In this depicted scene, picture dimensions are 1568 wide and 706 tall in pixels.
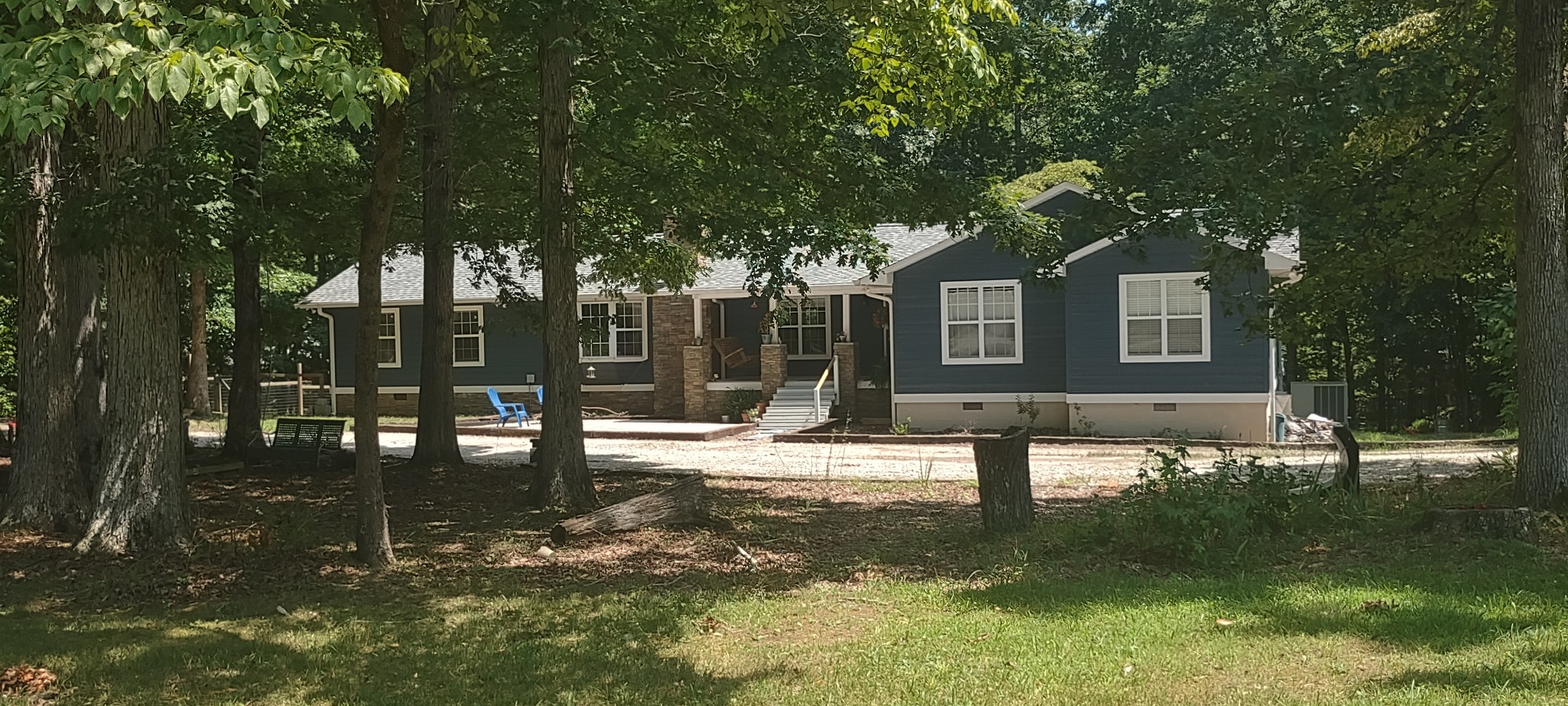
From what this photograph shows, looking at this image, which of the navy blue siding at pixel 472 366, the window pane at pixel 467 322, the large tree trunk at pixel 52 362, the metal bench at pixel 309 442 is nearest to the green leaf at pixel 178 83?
the large tree trunk at pixel 52 362

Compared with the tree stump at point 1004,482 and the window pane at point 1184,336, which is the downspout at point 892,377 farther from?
the tree stump at point 1004,482

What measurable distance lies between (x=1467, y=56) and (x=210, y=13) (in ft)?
36.0

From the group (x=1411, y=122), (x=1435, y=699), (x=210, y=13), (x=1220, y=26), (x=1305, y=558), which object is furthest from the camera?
(x=1220, y=26)

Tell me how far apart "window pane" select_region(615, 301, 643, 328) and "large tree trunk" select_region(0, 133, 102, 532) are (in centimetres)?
1852

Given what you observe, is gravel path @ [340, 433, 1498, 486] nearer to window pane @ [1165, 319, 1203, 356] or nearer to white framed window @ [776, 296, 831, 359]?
window pane @ [1165, 319, 1203, 356]

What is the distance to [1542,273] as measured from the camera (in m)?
9.97

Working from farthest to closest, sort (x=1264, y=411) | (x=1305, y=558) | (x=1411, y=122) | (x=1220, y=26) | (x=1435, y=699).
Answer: (x=1220, y=26)
(x=1264, y=411)
(x=1411, y=122)
(x=1305, y=558)
(x=1435, y=699)

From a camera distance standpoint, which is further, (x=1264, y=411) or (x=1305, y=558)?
(x=1264, y=411)

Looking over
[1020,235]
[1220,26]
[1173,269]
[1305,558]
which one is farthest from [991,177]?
[1220,26]

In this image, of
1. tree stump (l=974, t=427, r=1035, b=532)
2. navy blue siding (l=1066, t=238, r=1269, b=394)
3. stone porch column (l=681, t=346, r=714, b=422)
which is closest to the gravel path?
navy blue siding (l=1066, t=238, r=1269, b=394)

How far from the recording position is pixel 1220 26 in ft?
122

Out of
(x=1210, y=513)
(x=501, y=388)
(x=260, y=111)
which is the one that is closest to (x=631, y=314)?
(x=501, y=388)

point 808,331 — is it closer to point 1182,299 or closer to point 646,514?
point 1182,299

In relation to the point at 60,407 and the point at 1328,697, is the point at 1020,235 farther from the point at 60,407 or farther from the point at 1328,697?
the point at 60,407
